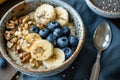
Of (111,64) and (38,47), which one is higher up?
(38,47)

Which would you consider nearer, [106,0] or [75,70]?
[75,70]

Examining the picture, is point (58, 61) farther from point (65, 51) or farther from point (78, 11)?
point (78, 11)

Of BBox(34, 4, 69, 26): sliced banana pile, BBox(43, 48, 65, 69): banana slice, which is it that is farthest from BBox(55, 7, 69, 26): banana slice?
BBox(43, 48, 65, 69): banana slice

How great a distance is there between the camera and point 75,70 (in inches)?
27.9

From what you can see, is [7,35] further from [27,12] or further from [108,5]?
[108,5]

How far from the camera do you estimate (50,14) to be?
0.74m

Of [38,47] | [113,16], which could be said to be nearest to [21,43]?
[38,47]

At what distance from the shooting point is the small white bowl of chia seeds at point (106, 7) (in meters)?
0.76

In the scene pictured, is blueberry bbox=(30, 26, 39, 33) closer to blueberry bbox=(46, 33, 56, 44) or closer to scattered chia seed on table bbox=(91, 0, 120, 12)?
blueberry bbox=(46, 33, 56, 44)

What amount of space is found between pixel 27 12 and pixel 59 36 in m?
0.16

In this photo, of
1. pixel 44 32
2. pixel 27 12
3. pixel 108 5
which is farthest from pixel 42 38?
pixel 108 5

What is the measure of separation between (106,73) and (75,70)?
0.28ft

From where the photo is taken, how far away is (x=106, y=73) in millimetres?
703

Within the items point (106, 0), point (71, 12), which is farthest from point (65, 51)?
point (106, 0)
